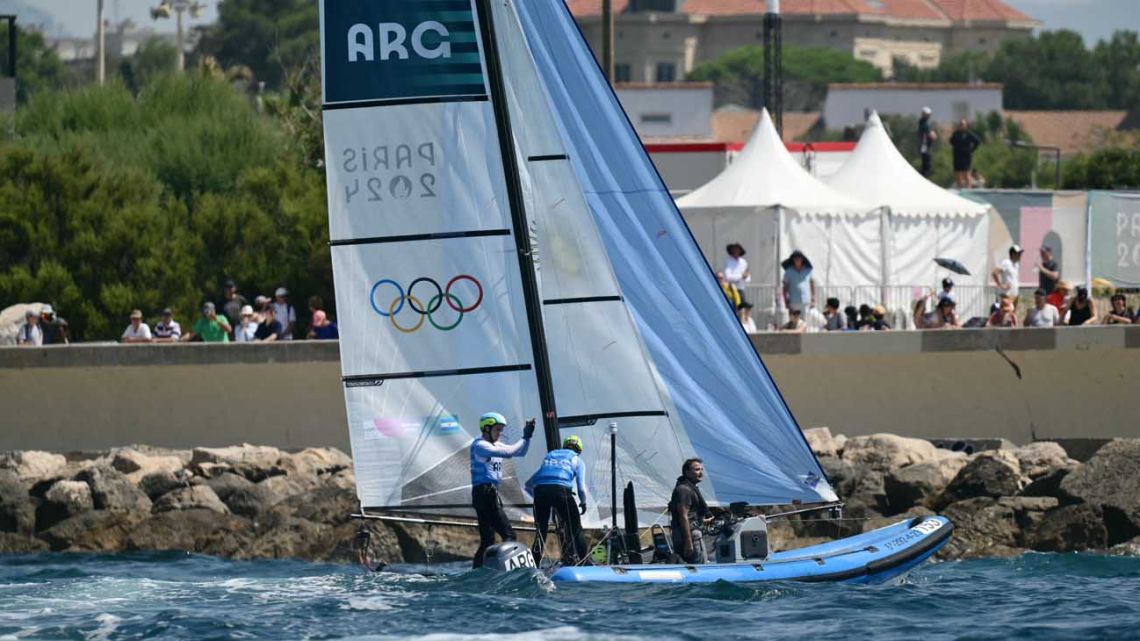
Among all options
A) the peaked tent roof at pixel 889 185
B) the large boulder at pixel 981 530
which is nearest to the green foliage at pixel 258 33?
the peaked tent roof at pixel 889 185

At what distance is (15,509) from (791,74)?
12884cm

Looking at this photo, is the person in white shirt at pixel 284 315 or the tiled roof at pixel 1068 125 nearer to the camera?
the person in white shirt at pixel 284 315

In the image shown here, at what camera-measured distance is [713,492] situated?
1728 cm

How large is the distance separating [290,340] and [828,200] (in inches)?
363

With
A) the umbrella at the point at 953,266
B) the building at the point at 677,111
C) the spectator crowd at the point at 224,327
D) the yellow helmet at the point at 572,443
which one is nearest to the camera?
the yellow helmet at the point at 572,443

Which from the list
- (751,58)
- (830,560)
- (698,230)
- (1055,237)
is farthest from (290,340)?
(751,58)

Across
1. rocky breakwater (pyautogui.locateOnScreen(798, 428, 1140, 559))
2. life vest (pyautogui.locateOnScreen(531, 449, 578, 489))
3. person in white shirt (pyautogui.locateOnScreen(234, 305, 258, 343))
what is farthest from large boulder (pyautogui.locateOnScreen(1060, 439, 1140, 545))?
person in white shirt (pyautogui.locateOnScreen(234, 305, 258, 343))

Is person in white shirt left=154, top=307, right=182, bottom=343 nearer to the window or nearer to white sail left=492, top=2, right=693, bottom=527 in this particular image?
white sail left=492, top=2, right=693, bottom=527

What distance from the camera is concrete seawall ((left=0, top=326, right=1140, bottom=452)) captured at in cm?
2438

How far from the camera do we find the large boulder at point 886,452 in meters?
23.1

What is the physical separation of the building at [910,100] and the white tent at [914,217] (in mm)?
71979

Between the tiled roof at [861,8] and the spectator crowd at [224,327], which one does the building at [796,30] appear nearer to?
the tiled roof at [861,8]

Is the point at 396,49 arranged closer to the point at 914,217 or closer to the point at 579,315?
the point at 579,315

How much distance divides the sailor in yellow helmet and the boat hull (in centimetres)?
47
